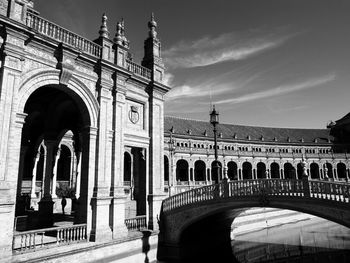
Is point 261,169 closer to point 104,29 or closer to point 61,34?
point 104,29

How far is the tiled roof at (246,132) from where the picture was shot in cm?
5608

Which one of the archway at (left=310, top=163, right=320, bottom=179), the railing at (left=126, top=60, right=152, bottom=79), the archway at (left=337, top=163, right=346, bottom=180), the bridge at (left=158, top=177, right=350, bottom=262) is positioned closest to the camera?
the bridge at (left=158, top=177, right=350, bottom=262)

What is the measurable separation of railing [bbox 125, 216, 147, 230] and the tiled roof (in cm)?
3410

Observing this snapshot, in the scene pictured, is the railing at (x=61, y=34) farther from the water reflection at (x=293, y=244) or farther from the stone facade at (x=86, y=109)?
the water reflection at (x=293, y=244)

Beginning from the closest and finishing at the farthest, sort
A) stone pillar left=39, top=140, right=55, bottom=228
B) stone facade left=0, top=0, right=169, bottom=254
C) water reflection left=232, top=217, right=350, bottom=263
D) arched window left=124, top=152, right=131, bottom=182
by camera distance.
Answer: stone facade left=0, top=0, right=169, bottom=254 → stone pillar left=39, top=140, right=55, bottom=228 → water reflection left=232, top=217, right=350, bottom=263 → arched window left=124, top=152, right=131, bottom=182

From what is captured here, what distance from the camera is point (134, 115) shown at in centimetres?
1767

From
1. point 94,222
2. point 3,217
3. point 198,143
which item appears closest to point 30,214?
point 94,222

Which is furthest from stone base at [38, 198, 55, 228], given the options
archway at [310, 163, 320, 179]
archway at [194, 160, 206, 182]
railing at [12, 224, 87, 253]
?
archway at [310, 163, 320, 179]

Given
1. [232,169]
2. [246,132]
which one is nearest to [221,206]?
[232,169]

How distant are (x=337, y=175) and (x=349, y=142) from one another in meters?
10.4

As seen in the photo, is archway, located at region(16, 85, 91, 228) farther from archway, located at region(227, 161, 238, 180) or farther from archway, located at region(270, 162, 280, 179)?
archway, located at region(270, 162, 280, 179)

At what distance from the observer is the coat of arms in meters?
17.5

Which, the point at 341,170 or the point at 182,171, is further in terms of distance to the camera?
the point at 341,170

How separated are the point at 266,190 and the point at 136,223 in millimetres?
7779
